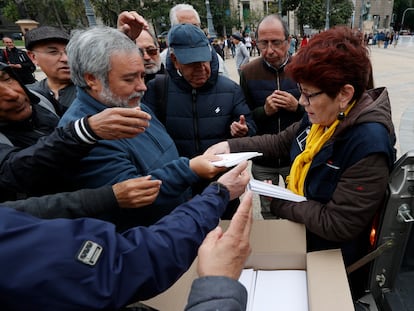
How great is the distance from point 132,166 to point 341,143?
37.5 inches

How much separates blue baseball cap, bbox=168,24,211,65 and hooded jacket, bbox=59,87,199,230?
0.61m

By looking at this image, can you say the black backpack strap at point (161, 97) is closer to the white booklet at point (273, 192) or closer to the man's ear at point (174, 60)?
the man's ear at point (174, 60)

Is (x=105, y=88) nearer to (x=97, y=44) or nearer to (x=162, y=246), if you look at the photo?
(x=97, y=44)

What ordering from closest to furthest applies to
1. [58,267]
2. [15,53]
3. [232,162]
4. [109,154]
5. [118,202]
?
[58,267], [118,202], [109,154], [232,162], [15,53]

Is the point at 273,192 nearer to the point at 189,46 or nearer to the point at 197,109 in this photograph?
the point at 197,109

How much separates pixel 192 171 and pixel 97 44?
0.72m

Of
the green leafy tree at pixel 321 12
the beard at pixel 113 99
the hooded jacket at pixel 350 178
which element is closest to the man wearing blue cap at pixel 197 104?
the beard at pixel 113 99

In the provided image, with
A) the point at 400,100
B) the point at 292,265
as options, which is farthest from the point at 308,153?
the point at 400,100

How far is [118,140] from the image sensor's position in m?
1.38

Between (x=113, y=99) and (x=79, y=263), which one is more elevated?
(x=113, y=99)

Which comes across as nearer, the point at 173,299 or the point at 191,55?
the point at 173,299

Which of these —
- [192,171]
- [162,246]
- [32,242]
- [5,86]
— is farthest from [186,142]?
[32,242]

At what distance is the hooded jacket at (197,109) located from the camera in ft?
7.04

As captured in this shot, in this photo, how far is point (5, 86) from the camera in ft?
4.83
